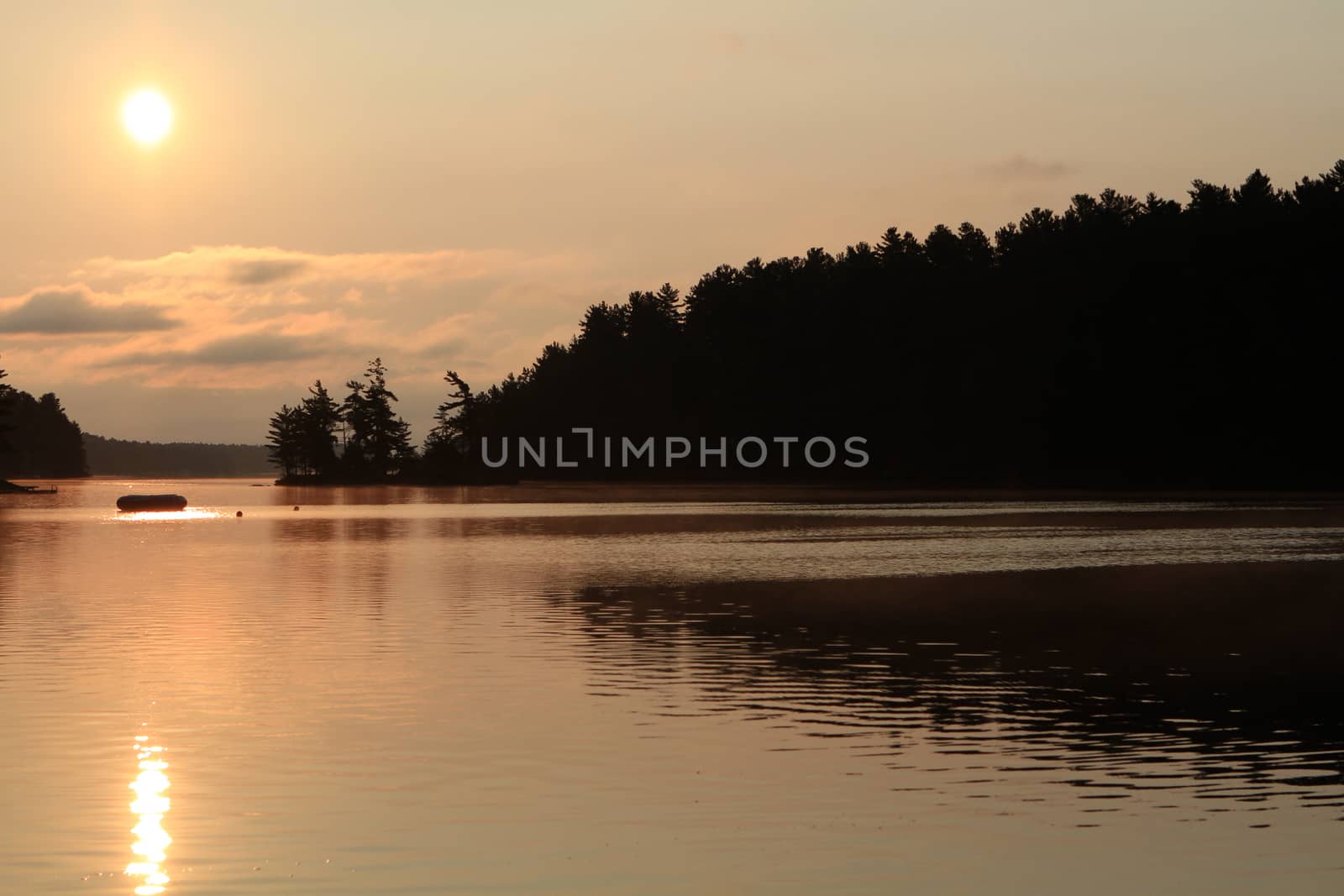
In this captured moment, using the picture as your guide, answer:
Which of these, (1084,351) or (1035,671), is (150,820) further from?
(1084,351)

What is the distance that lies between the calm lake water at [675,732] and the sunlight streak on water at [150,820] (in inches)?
2.2

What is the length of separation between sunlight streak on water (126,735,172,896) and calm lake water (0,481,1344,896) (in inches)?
2.2

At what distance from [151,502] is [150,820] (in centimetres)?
10173

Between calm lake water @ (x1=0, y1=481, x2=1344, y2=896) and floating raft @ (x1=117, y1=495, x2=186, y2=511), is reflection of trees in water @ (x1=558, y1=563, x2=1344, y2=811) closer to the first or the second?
calm lake water @ (x1=0, y1=481, x2=1344, y2=896)

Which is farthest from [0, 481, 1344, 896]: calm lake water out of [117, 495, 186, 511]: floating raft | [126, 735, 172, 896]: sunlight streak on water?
[117, 495, 186, 511]: floating raft

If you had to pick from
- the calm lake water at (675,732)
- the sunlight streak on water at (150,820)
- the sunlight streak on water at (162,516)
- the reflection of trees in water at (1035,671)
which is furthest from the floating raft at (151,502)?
the sunlight streak on water at (150,820)

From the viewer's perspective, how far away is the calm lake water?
42.4 ft

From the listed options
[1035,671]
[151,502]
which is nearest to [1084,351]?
[151,502]

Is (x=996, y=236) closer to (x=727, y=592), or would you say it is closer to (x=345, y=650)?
(x=727, y=592)

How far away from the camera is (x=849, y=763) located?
16.9m

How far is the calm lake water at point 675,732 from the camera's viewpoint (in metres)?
12.9

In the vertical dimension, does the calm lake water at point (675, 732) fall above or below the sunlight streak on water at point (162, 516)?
below

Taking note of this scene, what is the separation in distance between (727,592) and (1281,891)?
26420 millimetres

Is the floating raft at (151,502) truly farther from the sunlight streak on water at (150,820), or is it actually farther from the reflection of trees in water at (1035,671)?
the sunlight streak on water at (150,820)
